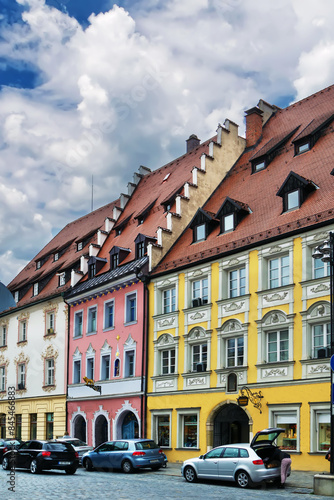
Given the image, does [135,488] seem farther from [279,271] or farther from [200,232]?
[200,232]

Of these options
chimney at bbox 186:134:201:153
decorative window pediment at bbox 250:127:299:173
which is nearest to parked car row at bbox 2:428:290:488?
decorative window pediment at bbox 250:127:299:173

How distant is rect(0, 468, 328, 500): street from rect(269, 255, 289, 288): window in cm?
891

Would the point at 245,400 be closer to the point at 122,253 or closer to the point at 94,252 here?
the point at 122,253

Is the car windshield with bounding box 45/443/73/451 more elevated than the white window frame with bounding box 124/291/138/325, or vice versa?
the white window frame with bounding box 124/291/138/325

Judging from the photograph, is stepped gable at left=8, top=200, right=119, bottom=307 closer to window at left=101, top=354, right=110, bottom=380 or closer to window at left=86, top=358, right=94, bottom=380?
window at left=86, top=358, right=94, bottom=380

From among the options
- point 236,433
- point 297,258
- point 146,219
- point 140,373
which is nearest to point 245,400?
point 236,433

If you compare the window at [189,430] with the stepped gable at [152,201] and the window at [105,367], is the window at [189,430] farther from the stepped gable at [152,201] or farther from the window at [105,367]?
the stepped gable at [152,201]

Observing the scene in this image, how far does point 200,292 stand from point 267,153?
327 inches

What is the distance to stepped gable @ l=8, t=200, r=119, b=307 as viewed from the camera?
46469mm

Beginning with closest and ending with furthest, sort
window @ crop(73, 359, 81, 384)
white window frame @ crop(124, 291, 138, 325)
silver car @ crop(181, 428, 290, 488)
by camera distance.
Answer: silver car @ crop(181, 428, 290, 488), white window frame @ crop(124, 291, 138, 325), window @ crop(73, 359, 81, 384)

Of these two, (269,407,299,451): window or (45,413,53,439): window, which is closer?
(269,407,299,451): window

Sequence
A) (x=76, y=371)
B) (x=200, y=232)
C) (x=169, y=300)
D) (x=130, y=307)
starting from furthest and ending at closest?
(x=76, y=371) → (x=130, y=307) → (x=169, y=300) → (x=200, y=232)

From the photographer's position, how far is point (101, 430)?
39.2 m

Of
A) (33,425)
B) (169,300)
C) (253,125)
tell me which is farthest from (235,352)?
(33,425)
